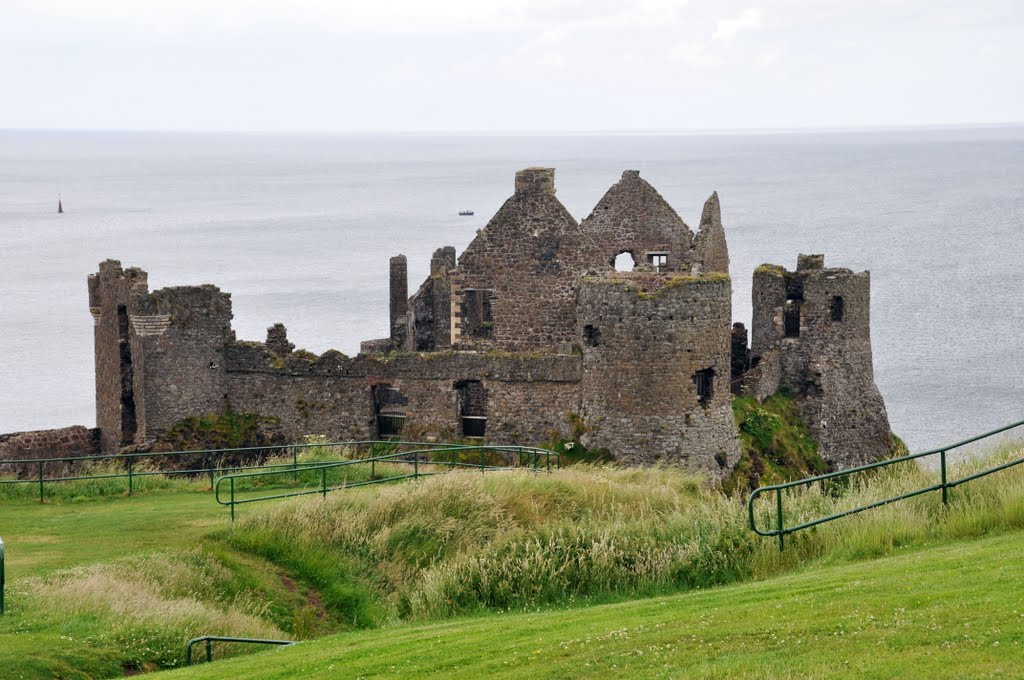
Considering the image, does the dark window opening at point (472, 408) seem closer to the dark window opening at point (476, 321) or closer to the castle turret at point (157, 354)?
the dark window opening at point (476, 321)

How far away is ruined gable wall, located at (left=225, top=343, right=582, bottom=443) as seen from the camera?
115 ft

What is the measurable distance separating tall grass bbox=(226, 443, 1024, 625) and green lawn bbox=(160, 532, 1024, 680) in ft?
3.34

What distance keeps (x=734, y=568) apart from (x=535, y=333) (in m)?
19.1

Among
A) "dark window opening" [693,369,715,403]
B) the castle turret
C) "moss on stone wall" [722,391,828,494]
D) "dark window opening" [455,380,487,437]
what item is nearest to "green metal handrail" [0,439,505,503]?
"dark window opening" [455,380,487,437]

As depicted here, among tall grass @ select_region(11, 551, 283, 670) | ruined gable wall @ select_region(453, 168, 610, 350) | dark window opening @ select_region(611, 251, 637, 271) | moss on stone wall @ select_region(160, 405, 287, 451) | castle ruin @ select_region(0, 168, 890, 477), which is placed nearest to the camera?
tall grass @ select_region(11, 551, 283, 670)

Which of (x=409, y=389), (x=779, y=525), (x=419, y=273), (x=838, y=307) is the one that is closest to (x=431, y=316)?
(x=409, y=389)

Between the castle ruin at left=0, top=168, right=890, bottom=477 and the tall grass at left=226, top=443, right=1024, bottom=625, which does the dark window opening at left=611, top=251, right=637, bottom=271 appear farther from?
the tall grass at left=226, top=443, right=1024, bottom=625

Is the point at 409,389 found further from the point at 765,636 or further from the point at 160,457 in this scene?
the point at 765,636

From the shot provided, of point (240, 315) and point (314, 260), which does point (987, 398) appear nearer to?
point (240, 315)

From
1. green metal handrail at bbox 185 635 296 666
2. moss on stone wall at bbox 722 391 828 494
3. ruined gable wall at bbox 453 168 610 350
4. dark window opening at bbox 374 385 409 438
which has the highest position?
ruined gable wall at bbox 453 168 610 350

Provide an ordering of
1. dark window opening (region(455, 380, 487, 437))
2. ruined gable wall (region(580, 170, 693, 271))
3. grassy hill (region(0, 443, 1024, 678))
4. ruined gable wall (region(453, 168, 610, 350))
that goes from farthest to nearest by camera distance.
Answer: ruined gable wall (region(580, 170, 693, 271))
ruined gable wall (region(453, 168, 610, 350))
dark window opening (region(455, 380, 487, 437))
grassy hill (region(0, 443, 1024, 678))

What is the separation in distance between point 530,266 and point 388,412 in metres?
4.84

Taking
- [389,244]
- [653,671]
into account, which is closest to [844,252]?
[389,244]

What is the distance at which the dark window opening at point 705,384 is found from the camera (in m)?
32.5
